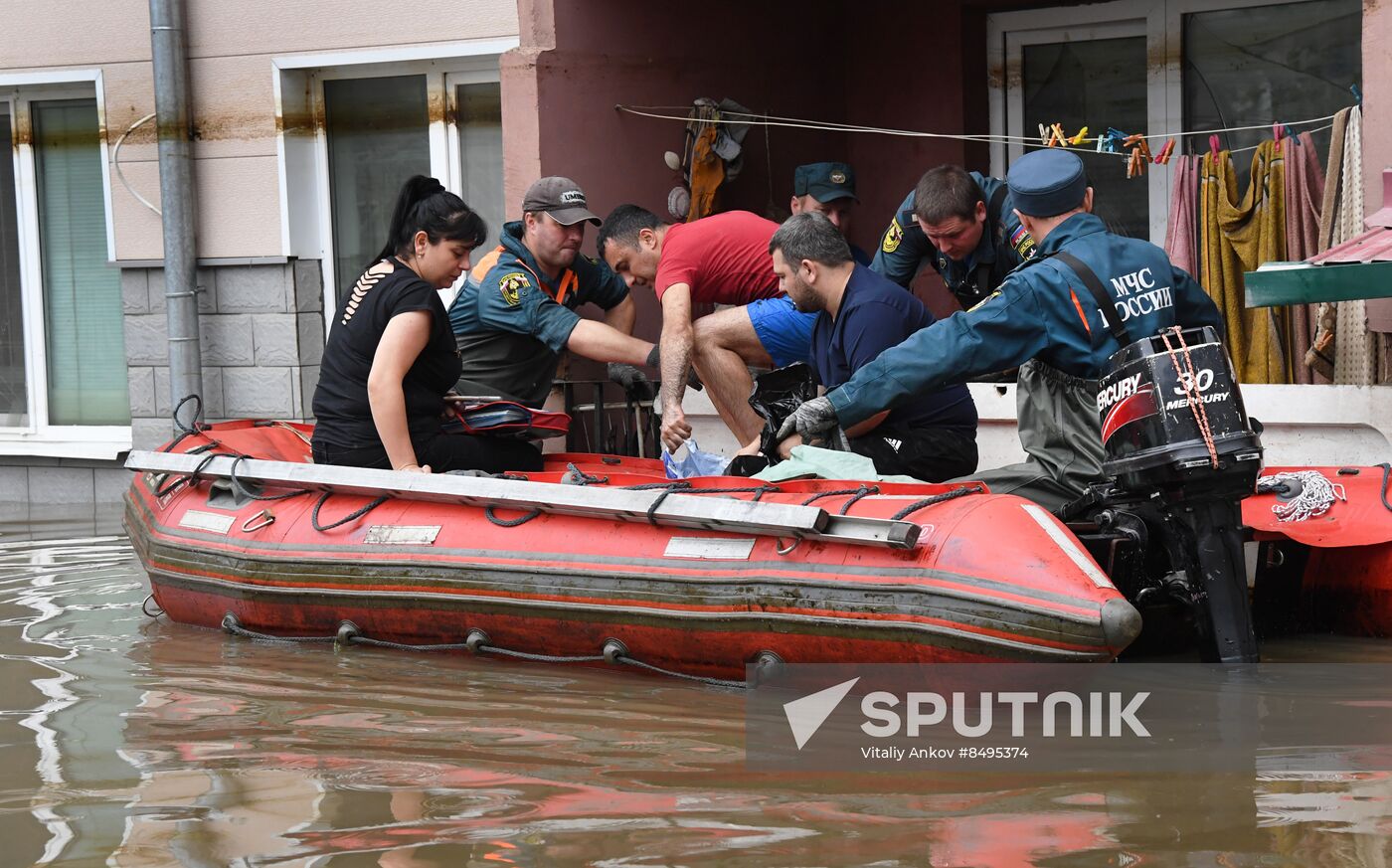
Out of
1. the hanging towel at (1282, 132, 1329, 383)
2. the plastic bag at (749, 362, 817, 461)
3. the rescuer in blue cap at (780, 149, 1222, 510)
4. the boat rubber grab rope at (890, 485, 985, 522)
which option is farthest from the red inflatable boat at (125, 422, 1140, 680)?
the hanging towel at (1282, 132, 1329, 383)

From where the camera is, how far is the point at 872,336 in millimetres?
5168

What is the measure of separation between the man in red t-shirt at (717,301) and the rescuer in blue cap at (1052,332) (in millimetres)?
1200

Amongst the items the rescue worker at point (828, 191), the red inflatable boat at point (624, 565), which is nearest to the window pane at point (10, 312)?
the red inflatable boat at point (624, 565)

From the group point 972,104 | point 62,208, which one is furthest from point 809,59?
point 62,208

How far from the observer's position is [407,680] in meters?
4.95

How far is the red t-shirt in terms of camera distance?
20.9 feet

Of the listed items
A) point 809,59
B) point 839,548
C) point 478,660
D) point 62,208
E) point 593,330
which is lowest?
point 478,660

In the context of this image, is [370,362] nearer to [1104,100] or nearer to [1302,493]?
[1302,493]

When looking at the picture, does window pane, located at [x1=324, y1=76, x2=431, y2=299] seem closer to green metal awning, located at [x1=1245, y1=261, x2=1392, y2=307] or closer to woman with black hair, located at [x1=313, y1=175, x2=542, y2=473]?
woman with black hair, located at [x1=313, y1=175, x2=542, y2=473]

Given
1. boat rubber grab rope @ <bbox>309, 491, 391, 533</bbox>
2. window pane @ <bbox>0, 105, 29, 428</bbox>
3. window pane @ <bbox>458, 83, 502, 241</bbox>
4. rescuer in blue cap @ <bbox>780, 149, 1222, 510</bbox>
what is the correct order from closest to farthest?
rescuer in blue cap @ <bbox>780, 149, 1222, 510</bbox>, boat rubber grab rope @ <bbox>309, 491, 391, 533</bbox>, window pane @ <bbox>458, 83, 502, 241</bbox>, window pane @ <bbox>0, 105, 29, 428</bbox>

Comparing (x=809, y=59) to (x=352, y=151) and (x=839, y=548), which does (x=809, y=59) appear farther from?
(x=839, y=548)

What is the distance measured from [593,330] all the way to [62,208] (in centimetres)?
449

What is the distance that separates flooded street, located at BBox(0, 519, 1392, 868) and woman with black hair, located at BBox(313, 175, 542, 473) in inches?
36.3

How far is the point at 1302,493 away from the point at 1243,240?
2.03 m
